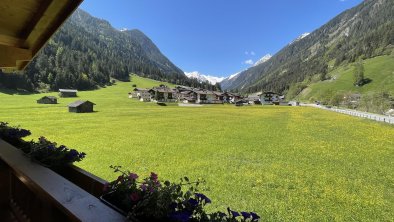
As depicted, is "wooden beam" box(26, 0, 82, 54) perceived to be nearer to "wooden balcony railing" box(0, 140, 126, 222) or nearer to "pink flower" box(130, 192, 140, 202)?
"wooden balcony railing" box(0, 140, 126, 222)

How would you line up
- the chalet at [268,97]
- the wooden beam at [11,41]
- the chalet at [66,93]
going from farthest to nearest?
the chalet at [268,97] → the chalet at [66,93] → the wooden beam at [11,41]

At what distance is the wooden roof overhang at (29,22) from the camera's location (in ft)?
12.9

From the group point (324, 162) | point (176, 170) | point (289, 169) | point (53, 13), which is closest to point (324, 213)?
point (289, 169)

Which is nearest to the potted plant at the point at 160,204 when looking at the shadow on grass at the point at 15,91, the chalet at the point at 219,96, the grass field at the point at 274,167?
the grass field at the point at 274,167

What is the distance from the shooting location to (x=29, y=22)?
4.85 metres

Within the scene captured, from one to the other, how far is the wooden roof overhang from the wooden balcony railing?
2.11 metres

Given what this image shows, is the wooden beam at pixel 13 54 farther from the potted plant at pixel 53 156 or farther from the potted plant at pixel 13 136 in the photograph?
the potted plant at pixel 53 156

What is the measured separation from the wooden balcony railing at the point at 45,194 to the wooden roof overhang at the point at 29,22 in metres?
2.11

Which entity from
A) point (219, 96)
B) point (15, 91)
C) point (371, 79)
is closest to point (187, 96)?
point (219, 96)

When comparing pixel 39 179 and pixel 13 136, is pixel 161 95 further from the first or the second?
pixel 39 179

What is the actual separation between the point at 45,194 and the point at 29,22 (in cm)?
303

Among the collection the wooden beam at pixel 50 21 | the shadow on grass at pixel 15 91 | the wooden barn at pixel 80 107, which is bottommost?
the wooden barn at pixel 80 107

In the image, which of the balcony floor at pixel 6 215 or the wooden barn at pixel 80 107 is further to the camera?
the wooden barn at pixel 80 107

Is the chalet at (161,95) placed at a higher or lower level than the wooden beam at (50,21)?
lower
